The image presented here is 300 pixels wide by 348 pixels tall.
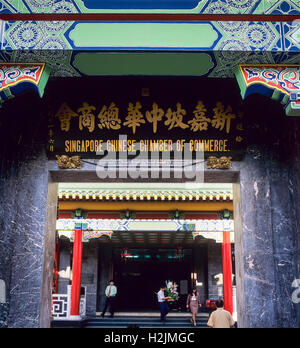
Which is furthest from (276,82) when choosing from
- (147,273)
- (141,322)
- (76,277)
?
(147,273)

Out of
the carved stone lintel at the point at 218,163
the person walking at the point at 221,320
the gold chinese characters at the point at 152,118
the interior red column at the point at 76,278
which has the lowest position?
the person walking at the point at 221,320

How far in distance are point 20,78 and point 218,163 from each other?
2393 millimetres

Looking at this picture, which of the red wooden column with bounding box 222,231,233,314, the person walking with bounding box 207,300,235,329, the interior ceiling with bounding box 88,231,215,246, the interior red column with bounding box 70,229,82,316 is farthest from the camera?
the interior ceiling with bounding box 88,231,215,246

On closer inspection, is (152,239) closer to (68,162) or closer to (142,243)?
(142,243)

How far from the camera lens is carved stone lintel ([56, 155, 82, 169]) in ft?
16.2

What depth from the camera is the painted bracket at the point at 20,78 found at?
3850 millimetres

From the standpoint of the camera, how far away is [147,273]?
1686 centimetres

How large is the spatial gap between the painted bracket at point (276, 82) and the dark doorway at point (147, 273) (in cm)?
1332

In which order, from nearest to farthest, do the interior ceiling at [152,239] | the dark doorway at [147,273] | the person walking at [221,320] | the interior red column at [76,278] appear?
the person walking at [221,320] → the interior red column at [76,278] → the interior ceiling at [152,239] → the dark doorway at [147,273]

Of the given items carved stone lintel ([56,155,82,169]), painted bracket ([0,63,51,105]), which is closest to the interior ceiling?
carved stone lintel ([56,155,82,169])

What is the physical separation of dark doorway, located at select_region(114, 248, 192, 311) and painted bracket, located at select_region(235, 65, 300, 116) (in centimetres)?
1332

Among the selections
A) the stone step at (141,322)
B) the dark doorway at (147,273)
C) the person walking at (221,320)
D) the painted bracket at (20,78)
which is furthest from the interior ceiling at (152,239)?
the painted bracket at (20,78)

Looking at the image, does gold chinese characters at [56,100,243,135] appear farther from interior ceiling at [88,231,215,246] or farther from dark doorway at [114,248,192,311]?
dark doorway at [114,248,192,311]

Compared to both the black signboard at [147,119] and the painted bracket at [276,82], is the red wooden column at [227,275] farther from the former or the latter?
the painted bracket at [276,82]
